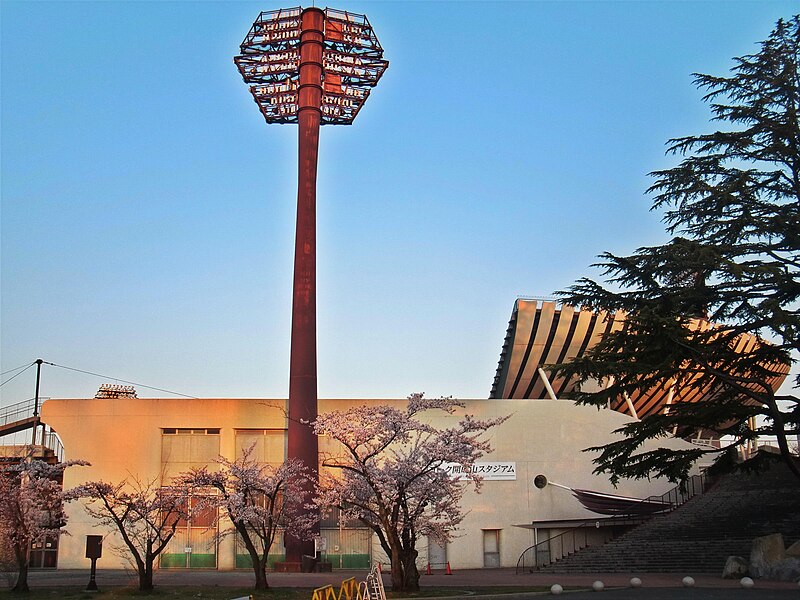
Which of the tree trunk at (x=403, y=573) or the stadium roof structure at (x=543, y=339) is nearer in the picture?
the tree trunk at (x=403, y=573)

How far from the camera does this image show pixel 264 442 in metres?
45.8

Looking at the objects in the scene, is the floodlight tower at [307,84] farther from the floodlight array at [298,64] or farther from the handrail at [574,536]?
the handrail at [574,536]

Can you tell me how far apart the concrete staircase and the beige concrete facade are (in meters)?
4.61

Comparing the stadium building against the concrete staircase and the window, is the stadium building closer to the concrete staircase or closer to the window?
the window

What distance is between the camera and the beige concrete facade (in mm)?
44969

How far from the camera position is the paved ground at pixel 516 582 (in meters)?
25.0

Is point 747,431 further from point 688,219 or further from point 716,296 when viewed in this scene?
point 688,219

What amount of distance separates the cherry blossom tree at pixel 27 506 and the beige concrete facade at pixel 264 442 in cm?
992

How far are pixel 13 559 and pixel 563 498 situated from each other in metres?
26.4

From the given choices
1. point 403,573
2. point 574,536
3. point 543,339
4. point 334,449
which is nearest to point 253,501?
point 403,573

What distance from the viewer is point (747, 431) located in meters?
31.1

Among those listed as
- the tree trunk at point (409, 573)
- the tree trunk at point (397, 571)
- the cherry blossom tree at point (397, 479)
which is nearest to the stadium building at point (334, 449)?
the cherry blossom tree at point (397, 479)

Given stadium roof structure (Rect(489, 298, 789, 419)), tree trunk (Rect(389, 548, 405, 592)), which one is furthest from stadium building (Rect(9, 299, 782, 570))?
tree trunk (Rect(389, 548, 405, 592))

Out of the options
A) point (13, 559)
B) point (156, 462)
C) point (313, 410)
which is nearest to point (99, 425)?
point (156, 462)
